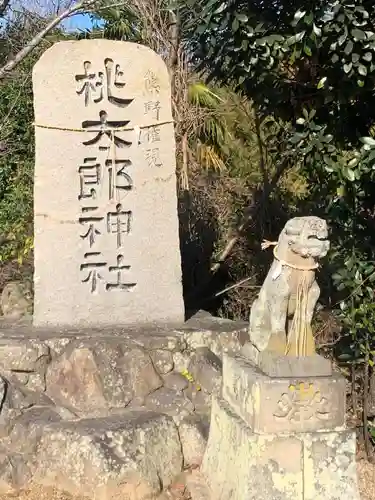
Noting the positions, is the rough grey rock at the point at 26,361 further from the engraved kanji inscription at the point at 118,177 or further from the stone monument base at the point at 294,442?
the stone monument base at the point at 294,442

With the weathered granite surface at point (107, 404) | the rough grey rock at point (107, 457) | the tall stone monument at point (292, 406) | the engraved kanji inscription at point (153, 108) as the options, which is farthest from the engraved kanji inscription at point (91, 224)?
the tall stone monument at point (292, 406)

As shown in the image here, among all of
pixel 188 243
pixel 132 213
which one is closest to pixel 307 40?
pixel 132 213

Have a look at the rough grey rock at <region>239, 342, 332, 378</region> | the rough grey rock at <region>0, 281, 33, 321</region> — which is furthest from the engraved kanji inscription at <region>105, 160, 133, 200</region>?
the rough grey rock at <region>239, 342, 332, 378</region>

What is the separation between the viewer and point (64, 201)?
468 centimetres

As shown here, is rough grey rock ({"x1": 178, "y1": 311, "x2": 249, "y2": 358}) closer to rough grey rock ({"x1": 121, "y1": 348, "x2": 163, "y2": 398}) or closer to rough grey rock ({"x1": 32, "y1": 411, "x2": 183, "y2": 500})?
rough grey rock ({"x1": 121, "y1": 348, "x2": 163, "y2": 398})

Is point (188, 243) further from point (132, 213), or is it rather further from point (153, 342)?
point (153, 342)

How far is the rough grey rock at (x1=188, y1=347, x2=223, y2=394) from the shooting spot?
4.31m

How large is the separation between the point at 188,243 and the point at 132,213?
7.76 feet

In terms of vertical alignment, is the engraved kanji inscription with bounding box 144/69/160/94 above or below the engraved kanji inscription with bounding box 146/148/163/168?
above

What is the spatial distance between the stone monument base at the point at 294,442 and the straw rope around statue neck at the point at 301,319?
0.56 feet

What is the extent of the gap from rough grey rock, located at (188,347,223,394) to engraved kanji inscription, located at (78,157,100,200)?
1.34 m

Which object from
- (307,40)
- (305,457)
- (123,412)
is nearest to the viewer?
(305,457)

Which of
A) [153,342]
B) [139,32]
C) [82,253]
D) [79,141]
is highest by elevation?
[139,32]

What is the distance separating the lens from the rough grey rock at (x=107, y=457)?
11.5 feet
